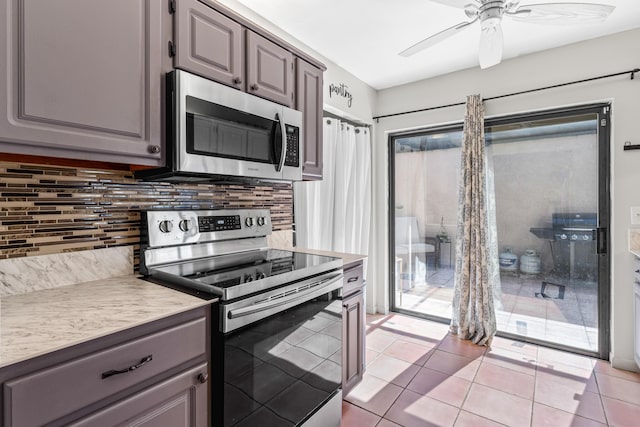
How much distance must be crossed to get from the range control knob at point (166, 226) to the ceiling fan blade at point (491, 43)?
2.02m

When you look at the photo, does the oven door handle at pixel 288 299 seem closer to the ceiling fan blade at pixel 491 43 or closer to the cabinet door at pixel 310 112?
the cabinet door at pixel 310 112

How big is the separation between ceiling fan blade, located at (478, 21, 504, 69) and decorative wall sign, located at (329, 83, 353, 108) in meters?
1.34

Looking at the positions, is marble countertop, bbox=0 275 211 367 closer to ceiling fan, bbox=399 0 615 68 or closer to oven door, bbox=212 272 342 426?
oven door, bbox=212 272 342 426

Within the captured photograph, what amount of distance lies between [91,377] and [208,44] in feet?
4.73

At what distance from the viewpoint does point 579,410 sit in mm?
2006

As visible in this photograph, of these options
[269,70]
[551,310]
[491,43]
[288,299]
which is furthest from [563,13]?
[551,310]

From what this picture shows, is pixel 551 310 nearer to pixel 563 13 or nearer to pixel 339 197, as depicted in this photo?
pixel 339 197

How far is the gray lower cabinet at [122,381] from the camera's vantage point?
82cm

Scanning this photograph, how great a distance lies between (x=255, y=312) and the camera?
4.45 ft

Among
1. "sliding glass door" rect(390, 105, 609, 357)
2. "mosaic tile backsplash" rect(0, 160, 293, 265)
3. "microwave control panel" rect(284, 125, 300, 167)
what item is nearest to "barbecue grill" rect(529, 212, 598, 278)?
"sliding glass door" rect(390, 105, 609, 357)

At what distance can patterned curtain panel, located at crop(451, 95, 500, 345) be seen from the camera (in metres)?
2.94

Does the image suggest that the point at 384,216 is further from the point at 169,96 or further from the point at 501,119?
the point at 169,96

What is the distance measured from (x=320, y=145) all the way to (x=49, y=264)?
1634mm

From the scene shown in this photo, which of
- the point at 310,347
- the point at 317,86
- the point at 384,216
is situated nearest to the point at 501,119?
the point at 384,216
